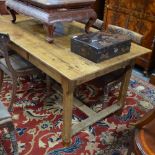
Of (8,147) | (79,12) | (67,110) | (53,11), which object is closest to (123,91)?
(67,110)

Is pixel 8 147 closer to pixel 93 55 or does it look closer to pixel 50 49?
pixel 50 49

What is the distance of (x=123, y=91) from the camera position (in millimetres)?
2008

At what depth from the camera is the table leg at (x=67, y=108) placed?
58.4 inches

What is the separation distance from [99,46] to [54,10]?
49cm

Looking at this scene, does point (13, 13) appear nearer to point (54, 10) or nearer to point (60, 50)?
point (54, 10)

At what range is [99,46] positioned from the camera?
1.45 metres

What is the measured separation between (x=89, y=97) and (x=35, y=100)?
55cm

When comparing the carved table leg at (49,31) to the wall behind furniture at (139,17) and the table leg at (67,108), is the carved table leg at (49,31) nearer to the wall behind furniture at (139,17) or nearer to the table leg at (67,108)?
the table leg at (67,108)

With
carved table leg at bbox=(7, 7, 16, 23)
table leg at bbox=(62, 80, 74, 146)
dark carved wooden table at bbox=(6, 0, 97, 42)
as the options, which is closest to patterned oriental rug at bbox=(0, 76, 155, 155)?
table leg at bbox=(62, 80, 74, 146)

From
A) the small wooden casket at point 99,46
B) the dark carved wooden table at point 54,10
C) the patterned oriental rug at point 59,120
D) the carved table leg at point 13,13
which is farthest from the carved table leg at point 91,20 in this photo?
the carved table leg at point 13,13

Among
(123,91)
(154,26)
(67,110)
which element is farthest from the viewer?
(154,26)

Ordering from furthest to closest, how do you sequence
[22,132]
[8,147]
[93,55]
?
[22,132], [8,147], [93,55]

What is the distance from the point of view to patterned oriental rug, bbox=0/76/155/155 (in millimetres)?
1749

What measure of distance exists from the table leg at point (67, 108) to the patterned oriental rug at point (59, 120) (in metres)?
0.09
